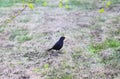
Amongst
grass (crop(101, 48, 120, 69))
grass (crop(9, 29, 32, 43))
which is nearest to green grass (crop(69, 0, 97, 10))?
grass (crop(9, 29, 32, 43))

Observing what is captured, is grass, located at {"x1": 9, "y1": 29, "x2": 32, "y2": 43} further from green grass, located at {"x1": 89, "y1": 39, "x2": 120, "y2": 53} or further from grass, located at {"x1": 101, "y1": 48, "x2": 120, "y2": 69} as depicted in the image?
grass, located at {"x1": 101, "y1": 48, "x2": 120, "y2": 69}

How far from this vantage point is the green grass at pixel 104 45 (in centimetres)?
1138

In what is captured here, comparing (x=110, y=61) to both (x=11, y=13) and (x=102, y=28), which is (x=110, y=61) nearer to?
(x=102, y=28)

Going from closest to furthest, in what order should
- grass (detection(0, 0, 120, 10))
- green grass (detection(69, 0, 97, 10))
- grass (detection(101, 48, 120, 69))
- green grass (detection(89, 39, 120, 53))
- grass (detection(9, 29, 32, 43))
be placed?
1. grass (detection(101, 48, 120, 69))
2. green grass (detection(89, 39, 120, 53))
3. grass (detection(9, 29, 32, 43))
4. green grass (detection(69, 0, 97, 10))
5. grass (detection(0, 0, 120, 10))

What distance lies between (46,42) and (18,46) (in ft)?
4.10

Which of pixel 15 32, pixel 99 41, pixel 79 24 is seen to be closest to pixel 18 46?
pixel 15 32

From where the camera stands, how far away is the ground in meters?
9.27

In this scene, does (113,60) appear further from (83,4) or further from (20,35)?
(83,4)

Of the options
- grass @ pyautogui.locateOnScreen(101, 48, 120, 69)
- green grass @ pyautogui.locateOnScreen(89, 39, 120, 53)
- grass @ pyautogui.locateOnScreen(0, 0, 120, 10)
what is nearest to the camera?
grass @ pyautogui.locateOnScreen(101, 48, 120, 69)

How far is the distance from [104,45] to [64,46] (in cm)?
168

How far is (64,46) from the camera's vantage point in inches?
464

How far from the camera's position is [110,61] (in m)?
9.95

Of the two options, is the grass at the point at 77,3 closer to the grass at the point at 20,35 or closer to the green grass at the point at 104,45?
the grass at the point at 20,35

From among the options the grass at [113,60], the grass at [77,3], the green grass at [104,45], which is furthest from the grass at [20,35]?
the grass at [77,3]
